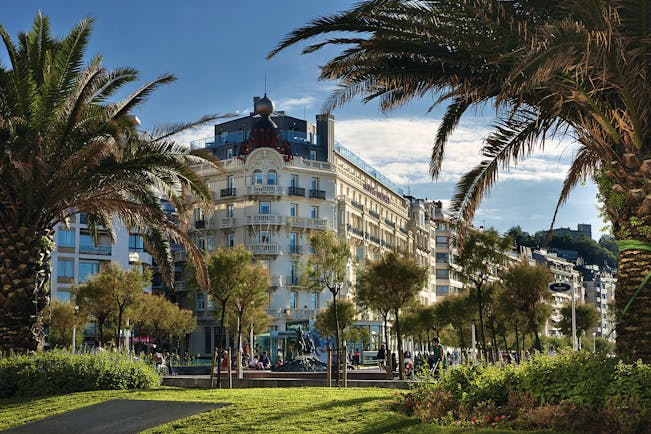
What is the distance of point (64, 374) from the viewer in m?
20.0

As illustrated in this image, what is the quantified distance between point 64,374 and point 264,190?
65.7 meters

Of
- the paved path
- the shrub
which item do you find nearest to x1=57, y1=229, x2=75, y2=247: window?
the shrub

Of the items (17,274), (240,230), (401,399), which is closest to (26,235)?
(17,274)

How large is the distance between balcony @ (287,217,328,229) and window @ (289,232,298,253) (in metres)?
1.11

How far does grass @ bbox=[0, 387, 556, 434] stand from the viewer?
1250cm

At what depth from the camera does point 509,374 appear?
12.7 meters

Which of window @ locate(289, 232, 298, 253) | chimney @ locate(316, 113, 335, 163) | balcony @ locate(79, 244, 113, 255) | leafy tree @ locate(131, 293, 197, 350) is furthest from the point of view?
chimney @ locate(316, 113, 335, 163)

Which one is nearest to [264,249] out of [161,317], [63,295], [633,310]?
[63,295]

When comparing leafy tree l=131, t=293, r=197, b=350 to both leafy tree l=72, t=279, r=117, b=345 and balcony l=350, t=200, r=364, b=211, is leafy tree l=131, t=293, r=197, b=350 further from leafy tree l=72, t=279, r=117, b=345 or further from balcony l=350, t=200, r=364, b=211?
balcony l=350, t=200, r=364, b=211

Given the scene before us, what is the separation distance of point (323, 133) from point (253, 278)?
5816 centimetres

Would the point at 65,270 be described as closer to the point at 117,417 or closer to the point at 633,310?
the point at 117,417

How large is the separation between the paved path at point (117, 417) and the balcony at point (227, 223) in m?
69.6

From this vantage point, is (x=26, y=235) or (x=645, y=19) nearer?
(x=645, y=19)

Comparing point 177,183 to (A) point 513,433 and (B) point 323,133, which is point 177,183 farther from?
(B) point 323,133
